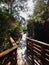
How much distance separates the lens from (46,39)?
11.8 m

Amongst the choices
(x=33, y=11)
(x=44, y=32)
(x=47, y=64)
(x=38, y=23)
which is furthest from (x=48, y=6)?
(x=47, y=64)

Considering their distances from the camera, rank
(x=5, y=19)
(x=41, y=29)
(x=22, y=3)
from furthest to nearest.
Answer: (x=22, y=3) < (x=41, y=29) < (x=5, y=19)

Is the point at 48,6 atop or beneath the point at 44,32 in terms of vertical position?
atop

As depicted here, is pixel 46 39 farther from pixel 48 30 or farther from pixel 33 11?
pixel 33 11

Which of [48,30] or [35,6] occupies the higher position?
[35,6]

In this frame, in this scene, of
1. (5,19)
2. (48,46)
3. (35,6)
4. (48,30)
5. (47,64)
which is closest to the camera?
(48,46)

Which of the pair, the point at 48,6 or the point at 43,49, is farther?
the point at 48,6

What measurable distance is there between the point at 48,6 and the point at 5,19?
837cm

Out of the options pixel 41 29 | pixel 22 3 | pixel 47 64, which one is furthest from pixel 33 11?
pixel 47 64

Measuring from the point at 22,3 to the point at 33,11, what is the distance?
542 centimetres

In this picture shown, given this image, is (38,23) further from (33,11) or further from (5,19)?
(5,19)

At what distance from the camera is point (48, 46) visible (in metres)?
4.18

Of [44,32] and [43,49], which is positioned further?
[44,32]

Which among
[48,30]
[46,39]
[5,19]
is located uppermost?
[5,19]
